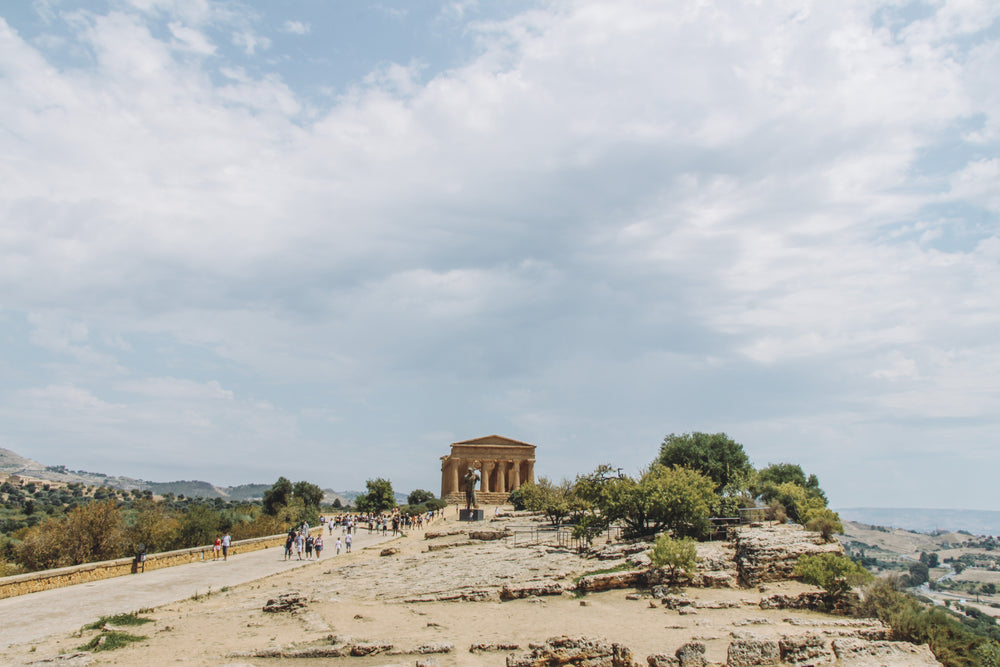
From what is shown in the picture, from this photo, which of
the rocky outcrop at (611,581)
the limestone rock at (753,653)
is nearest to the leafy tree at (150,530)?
the rocky outcrop at (611,581)

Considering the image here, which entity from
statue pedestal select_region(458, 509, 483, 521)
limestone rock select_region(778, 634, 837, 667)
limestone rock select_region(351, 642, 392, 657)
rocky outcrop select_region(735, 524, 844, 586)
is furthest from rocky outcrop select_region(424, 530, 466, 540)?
limestone rock select_region(778, 634, 837, 667)

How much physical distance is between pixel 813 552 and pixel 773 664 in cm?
1068

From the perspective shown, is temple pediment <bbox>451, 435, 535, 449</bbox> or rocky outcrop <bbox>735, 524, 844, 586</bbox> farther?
temple pediment <bbox>451, 435, 535, 449</bbox>

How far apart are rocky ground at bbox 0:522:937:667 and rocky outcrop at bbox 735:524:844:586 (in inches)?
1.9

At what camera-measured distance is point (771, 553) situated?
19.9 meters

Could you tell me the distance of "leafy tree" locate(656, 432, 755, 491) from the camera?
141 ft

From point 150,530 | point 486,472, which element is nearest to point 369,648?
point 150,530

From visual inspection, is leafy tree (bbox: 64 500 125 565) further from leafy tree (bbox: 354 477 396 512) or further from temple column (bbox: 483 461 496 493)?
temple column (bbox: 483 461 496 493)

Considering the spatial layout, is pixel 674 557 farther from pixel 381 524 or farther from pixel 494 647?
pixel 381 524

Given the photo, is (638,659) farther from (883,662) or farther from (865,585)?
(865,585)

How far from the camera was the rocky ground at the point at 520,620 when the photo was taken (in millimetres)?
10805

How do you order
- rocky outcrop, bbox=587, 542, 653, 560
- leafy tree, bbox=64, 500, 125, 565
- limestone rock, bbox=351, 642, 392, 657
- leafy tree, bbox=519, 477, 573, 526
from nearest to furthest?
limestone rock, bbox=351, 642, 392, 657 < rocky outcrop, bbox=587, 542, 653, 560 < leafy tree, bbox=64, 500, 125, 565 < leafy tree, bbox=519, 477, 573, 526

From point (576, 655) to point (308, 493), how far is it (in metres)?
64.8

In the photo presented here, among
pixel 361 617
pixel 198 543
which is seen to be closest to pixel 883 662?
pixel 361 617
